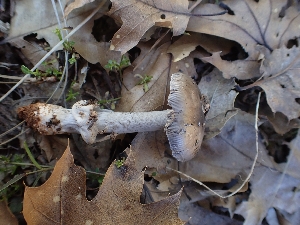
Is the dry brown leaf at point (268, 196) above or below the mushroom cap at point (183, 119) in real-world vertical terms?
below

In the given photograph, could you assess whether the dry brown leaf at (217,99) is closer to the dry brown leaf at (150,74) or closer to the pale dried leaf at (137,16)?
the dry brown leaf at (150,74)

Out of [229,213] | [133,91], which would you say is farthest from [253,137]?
A: [133,91]

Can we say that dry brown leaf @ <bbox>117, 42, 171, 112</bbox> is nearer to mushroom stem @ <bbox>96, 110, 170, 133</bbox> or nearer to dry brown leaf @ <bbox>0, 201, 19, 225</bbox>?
mushroom stem @ <bbox>96, 110, 170, 133</bbox>

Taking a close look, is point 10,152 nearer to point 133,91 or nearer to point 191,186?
point 133,91

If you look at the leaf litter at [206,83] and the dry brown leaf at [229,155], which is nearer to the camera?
the leaf litter at [206,83]

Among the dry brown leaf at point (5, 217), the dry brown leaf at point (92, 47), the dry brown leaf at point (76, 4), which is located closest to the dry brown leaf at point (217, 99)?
the dry brown leaf at point (92, 47)

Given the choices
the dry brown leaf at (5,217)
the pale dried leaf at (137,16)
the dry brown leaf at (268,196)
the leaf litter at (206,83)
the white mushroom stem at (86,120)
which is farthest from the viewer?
the dry brown leaf at (268,196)

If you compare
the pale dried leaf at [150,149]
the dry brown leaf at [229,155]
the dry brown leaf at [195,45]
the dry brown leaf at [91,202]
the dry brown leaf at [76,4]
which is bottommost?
the dry brown leaf at [229,155]

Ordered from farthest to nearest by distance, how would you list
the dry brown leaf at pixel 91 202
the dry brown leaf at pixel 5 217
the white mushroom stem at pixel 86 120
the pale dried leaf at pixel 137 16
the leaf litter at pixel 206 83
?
the leaf litter at pixel 206 83
the pale dried leaf at pixel 137 16
the white mushroom stem at pixel 86 120
the dry brown leaf at pixel 5 217
the dry brown leaf at pixel 91 202

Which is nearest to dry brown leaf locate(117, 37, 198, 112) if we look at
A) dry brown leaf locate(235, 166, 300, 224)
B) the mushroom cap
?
the mushroom cap

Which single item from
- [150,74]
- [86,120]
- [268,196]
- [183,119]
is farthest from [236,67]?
[86,120]
